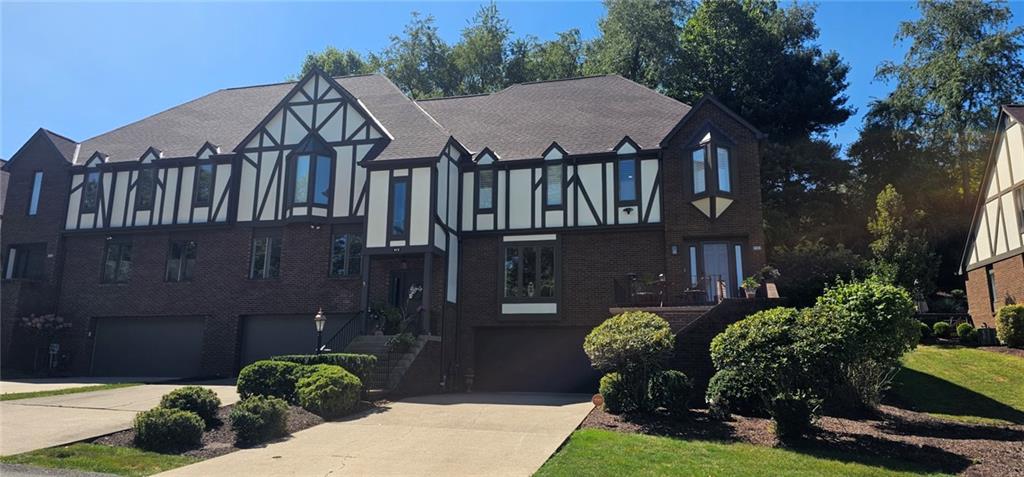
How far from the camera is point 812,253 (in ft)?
85.9

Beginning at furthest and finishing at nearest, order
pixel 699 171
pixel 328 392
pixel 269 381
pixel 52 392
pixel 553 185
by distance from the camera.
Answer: pixel 553 185 → pixel 699 171 → pixel 52 392 → pixel 269 381 → pixel 328 392

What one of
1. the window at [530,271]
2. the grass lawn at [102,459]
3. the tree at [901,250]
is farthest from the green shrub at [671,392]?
the tree at [901,250]

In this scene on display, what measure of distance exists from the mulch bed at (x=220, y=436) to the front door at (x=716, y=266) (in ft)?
38.6

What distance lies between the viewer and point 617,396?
1275 cm

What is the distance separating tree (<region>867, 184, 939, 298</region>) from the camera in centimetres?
2826

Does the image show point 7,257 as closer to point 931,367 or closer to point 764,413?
point 764,413

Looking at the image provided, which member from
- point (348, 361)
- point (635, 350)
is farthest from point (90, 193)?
point (635, 350)

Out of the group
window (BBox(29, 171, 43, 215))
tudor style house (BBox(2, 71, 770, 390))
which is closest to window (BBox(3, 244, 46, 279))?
tudor style house (BBox(2, 71, 770, 390))

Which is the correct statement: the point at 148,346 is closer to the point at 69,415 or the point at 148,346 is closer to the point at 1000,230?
the point at 69,415

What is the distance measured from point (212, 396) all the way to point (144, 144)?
17943 mm

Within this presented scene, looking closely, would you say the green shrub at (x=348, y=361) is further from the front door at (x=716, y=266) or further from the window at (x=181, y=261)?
the window at (x=181, y=261)

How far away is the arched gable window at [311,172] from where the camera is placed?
22.0m

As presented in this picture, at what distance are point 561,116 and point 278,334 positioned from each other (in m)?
12.9

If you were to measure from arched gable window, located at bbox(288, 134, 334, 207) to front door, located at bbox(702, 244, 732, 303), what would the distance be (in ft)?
41.7
